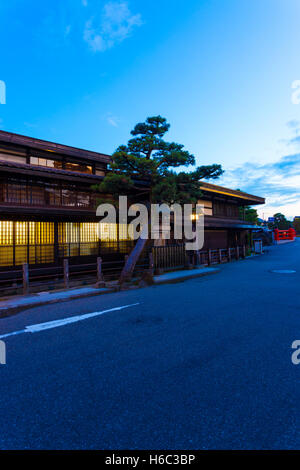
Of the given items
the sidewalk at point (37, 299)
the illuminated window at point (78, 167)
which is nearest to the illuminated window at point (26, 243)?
the sidewalk at point (37, 299)

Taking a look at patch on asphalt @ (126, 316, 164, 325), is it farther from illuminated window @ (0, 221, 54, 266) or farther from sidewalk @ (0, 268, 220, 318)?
illuminated window @ (0, 221, 54, 266)

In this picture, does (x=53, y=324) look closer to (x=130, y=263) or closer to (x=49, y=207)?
(x=130, y=263)

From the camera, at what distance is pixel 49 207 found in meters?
11.0

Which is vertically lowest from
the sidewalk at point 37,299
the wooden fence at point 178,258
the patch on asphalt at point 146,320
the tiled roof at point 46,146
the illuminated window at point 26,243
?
the sidewalk at point 37,299

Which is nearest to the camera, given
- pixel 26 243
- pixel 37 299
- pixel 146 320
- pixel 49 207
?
pixel 146 320

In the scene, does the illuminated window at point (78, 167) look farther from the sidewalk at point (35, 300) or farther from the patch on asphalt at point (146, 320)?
the patch on asphalt at point (146, 320)

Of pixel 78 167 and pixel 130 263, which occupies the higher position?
pixel 78 167

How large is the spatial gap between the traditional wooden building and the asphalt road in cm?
615

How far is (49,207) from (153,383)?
32.0 ft

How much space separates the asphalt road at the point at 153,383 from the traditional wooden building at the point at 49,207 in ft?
20.2

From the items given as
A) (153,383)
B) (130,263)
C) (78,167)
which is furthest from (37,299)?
(78,167)

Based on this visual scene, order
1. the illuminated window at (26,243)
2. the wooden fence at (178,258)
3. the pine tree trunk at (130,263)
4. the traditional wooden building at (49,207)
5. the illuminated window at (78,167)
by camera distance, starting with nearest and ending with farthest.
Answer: the traditional wooden building at (49,207) → the illuminated window at (26,243) → the pine tree trunk at (130,263) → the wooden fence at (178,258) → the illuminated window at (78,167)

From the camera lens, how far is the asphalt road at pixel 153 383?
2117 millimetres

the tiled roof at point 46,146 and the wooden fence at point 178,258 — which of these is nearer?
the tiled roof at point 46,146
